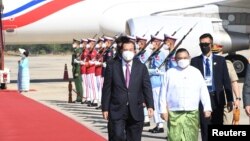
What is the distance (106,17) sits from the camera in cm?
2344

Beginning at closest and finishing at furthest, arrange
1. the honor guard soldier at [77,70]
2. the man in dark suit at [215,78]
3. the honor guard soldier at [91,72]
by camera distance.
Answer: the man in dark suit at [215,78], the honor guard soldier at [91,72], the honor guard soldier at [77,70]

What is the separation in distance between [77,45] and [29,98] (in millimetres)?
2135

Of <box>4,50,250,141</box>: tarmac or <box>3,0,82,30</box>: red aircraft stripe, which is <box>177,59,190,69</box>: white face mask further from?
<box>3,0,82,30</box>: red aircraft stripe

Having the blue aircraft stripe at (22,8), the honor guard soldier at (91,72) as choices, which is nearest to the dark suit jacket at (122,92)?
the honor guard soldier at (91,72)

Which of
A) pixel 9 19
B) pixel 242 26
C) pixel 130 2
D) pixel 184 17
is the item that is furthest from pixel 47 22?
pixel 242 26

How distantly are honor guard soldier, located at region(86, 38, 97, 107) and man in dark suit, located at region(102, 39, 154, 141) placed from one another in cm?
787

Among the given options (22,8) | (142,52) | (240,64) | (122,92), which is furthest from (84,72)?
(122,92)

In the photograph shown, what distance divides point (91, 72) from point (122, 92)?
8277 mm

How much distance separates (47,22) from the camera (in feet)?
76.4

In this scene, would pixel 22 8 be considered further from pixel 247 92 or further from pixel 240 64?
pixel 247 92

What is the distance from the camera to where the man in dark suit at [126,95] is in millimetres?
8531

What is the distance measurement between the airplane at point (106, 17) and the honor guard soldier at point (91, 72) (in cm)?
488

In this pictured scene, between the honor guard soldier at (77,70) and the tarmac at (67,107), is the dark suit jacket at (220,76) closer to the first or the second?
the tarmac at (67,107)

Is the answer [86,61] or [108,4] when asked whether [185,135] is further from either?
[108,4]
